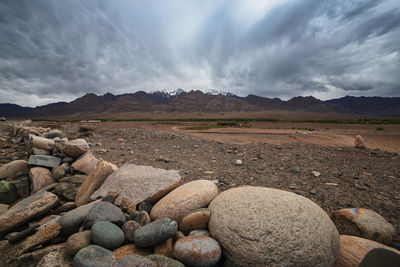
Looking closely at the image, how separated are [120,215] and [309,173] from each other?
19.0 feet

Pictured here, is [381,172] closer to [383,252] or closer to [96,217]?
[383,252]

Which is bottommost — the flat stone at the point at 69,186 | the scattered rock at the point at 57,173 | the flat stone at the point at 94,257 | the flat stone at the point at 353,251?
the flat stone at the point at 353,251

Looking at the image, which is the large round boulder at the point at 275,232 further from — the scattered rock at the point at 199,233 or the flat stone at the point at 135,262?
the flat stone at the point at 135,262

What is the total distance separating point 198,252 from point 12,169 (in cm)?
602

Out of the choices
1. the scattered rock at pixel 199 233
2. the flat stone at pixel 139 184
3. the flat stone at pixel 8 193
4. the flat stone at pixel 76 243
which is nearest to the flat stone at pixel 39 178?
the flat stone at pixel 8 193

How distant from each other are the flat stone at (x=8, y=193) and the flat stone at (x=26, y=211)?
1438 mm

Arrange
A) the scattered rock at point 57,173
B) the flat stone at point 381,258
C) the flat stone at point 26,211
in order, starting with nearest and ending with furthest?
1. the flat stone at point 381,258
2. the flat stone at point 26,211
3. the scattered rock at point 57,173

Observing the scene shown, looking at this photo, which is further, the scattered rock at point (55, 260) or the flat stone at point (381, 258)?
the scattered rock at point (55, 260)

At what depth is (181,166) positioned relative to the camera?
6.36 meters

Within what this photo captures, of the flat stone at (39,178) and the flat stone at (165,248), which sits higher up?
the flat stone at (39,178)

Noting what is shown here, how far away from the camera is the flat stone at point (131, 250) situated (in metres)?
2.23

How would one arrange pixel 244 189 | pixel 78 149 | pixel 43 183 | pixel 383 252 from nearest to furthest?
pixel 383 252 → pixel 244 189 → pixel 43 183 → pixel 78 149

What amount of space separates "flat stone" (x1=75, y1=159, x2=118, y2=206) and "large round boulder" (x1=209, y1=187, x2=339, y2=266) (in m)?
A: 2.84

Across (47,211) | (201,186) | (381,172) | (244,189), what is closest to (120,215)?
(201,186)
